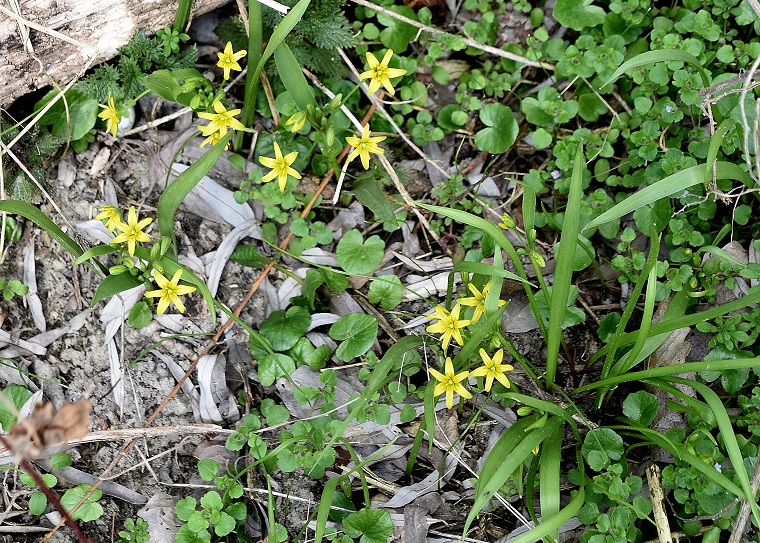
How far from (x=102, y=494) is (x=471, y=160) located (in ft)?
7.14

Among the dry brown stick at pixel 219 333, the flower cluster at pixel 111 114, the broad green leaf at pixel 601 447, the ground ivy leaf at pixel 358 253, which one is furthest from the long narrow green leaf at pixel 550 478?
the flower cluster at pixel 111 114

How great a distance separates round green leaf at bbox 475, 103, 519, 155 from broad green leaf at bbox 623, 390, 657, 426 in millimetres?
1211

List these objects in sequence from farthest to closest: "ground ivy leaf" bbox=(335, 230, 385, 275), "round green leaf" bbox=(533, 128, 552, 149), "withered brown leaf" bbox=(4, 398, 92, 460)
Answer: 1. "round green leaf" bbox=(533, 128, 552, 149)
2. "ground ivy leaf" bbox=(335, 230, 385, 275)
3. "withered brown leaf" bbox=(4, 398, 92, 460)

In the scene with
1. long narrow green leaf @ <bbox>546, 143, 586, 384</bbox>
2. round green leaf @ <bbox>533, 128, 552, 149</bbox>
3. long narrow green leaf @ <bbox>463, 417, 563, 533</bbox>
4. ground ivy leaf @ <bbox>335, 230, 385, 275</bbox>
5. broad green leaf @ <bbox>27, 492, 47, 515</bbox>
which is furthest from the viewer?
round green leaf @ <bbox>533, 128, 552, 149</bbox>

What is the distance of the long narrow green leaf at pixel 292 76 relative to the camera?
2502mm

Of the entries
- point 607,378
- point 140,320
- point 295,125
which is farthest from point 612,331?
point 140,320

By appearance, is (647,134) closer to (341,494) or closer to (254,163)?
(254,163)

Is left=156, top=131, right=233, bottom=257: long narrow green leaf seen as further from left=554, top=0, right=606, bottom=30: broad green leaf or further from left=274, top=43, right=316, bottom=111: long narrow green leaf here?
left=554, top=0, right=606, bottom=30: broad green leaf

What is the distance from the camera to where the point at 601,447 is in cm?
227

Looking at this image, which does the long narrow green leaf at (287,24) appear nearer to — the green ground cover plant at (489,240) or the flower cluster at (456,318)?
the green ground cover plant at (489,240)

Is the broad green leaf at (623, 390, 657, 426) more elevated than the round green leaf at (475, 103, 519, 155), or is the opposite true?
the round green leaf at (475, 103, 519, 155)

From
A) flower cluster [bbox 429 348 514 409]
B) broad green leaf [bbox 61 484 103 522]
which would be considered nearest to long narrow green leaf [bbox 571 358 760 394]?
flower cluster [bbox 429 348 514 409]

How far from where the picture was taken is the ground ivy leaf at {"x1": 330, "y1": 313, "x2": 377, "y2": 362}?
2.59m

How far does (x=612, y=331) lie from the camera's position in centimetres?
256
